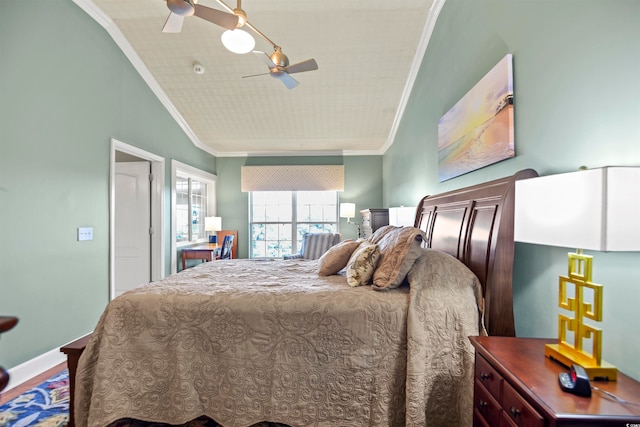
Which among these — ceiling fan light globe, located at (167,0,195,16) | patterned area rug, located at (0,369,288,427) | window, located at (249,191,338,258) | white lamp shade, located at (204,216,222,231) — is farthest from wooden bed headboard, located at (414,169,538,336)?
white lamp shade, located at (204,216,222,231)

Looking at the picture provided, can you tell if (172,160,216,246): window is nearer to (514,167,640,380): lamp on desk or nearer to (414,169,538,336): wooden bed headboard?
(414,169,538,336): wooden bed headboard

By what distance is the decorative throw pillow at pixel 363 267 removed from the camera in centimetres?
186

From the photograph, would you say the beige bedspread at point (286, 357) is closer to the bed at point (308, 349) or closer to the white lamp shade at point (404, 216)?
the bed at point (308, 349)

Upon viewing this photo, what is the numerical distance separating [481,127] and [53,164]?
11.8ft

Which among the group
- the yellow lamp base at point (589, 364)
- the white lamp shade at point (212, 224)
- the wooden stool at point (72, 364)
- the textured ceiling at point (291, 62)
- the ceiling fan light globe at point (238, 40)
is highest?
the textured ceiling at point (291, 62)

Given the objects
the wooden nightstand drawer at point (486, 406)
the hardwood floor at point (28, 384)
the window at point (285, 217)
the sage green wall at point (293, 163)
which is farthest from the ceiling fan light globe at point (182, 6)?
the window at point (285, 217)

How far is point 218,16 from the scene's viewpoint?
2074 mm

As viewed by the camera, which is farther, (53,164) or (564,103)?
(53,164)

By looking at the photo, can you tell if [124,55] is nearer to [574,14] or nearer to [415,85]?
[415,85]

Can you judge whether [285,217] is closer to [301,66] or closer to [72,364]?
[301,66]

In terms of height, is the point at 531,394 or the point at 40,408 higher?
the point at 531,394

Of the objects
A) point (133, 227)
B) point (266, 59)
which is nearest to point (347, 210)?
point (266, 59)

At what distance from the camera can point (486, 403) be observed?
3.97ft

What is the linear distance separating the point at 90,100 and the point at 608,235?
412 cm
